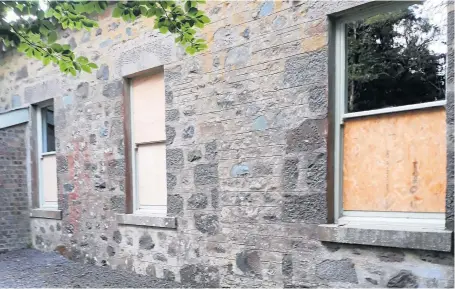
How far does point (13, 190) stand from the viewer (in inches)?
286

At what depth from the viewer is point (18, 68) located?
24.3ft

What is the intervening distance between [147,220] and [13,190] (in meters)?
3.64

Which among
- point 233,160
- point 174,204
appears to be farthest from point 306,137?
point 174,204

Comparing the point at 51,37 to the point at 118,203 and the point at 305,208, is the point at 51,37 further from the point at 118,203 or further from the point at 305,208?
the point at 118,203

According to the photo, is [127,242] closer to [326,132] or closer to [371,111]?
[326,132]

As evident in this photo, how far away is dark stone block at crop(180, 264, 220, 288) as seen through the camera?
14.1ft

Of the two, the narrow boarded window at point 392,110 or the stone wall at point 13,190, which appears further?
the stone wall at point 13,190

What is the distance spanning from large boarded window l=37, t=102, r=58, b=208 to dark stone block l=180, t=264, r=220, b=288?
11.5 feet

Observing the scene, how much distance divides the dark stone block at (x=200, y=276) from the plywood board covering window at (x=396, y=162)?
5.35ft

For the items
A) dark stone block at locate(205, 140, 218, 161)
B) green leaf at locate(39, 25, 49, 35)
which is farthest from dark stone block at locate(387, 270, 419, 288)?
green leaf at locate(39, 25, 49, 35)

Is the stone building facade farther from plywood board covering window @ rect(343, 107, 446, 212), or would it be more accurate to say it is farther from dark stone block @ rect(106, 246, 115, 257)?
plywood board covering window @ rect(343, 107, 446, 212)

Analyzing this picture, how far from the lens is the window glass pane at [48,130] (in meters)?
7.16

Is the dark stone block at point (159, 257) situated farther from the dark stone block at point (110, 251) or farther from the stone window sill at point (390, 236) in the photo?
the stone window sill at point (390, 236)

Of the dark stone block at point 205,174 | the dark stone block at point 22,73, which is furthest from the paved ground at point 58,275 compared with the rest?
the dark stone block at point 22,73
